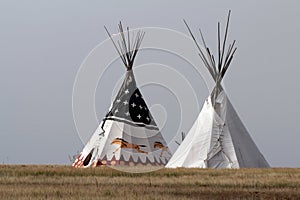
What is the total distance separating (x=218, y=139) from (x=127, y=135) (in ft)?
18.1

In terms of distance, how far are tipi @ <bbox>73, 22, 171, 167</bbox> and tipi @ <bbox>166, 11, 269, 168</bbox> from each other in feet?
8.53

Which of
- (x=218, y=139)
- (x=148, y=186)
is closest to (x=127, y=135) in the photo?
(x=218, y=139)

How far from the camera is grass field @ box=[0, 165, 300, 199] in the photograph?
15289 millimetres

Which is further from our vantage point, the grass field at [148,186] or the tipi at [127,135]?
the tipi at [127,135]

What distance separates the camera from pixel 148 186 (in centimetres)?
1864

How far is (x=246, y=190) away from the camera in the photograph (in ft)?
57.5

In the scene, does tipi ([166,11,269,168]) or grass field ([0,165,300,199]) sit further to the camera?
tipi ([166,11,269,168])

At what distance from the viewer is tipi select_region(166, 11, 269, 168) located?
30.2 meters

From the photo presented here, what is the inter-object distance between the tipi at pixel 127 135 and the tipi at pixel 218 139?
2601mm

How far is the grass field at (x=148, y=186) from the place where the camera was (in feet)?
50.2

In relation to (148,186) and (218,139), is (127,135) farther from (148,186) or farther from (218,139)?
(148,186)

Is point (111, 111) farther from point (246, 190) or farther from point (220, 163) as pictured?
point (246, 190)

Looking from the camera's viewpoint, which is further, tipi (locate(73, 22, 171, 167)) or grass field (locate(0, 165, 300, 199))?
tipi (locate(73, 22, 171, 167))

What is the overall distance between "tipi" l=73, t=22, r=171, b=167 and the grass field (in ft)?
23.8
